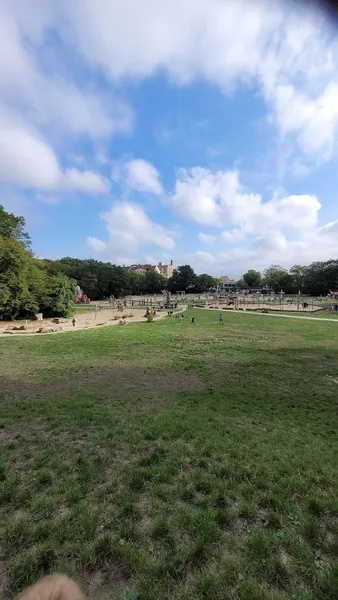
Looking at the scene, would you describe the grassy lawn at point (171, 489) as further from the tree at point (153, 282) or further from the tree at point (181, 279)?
the tree at point (181, 279)

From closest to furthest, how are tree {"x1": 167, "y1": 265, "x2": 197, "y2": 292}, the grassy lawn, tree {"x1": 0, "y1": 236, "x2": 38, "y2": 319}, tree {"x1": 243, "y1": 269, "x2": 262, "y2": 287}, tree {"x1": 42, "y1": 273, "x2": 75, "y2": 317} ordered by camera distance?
the grassy lawn < tree {"x1": 0, "y1": 236, "x2": 38, "y2": 319} < tree {"x1": 42, "y1": 273, "x2": 75, "y2": 317} < tree {"x1": 167, "y1": 265, "x2": 197, "y2": 292} < tree {"x1": 243, "y1": 269, "x2": 262, "y2": 287}

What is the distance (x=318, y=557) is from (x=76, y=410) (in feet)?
17.2

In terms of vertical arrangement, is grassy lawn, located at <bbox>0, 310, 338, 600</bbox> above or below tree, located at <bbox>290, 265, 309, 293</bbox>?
below

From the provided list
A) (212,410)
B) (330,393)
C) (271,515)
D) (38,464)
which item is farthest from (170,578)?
(330,393)

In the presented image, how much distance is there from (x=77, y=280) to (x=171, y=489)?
81.3 meters

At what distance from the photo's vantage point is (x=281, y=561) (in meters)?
2.50

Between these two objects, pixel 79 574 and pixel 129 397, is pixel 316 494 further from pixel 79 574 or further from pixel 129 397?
pixel 129 397

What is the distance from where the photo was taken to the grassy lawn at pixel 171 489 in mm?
2377

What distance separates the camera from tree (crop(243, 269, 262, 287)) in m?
136

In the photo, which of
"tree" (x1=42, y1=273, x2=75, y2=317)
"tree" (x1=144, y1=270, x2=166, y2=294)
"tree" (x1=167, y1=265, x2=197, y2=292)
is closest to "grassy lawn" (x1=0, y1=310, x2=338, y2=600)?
"tree" (x1=42, y1=273, x2=75, y2=317)

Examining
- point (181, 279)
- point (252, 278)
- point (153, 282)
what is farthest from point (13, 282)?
point (252, 278)

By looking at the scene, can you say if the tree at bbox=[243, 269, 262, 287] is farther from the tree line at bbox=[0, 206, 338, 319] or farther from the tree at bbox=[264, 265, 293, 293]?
the tree at bbox=[264, 265, 293, 293]

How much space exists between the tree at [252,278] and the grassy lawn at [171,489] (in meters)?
133

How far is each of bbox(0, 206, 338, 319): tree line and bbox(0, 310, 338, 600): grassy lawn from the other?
24.7 meters
